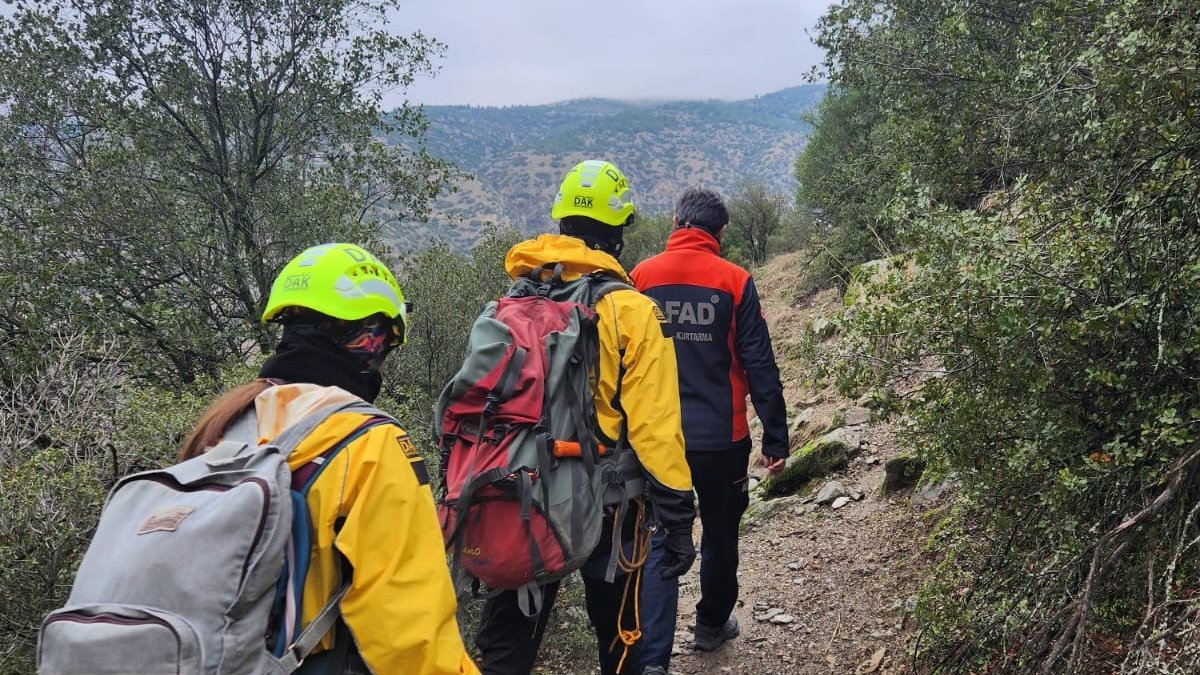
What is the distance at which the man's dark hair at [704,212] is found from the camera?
3.77 meters

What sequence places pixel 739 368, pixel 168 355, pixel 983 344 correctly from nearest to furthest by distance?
pixel 983 344 < pixel 739 368 < pixel 168 355

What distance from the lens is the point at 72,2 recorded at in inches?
366

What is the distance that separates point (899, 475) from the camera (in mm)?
5715

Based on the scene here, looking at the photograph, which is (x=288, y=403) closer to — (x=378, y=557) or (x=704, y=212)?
(x=378, y=557)

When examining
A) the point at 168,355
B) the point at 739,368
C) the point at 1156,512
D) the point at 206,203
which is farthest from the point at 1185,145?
the point at 206,203

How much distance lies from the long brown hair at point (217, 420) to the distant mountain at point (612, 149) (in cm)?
7820

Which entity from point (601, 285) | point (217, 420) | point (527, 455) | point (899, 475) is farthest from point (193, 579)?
point (899, 475)

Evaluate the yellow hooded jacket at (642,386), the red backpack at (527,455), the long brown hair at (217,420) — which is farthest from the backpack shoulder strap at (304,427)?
the yellow hooded jacket at (642,386)

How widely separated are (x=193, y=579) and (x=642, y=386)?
5.61 feet

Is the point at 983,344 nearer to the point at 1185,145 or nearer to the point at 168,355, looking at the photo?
the point at 1185,145

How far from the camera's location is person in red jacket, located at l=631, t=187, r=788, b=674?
3.63 m

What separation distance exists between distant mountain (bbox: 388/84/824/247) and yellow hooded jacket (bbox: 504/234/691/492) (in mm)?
77257

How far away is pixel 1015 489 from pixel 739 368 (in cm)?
135

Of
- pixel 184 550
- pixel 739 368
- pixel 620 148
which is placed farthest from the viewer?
pixel 620 148
